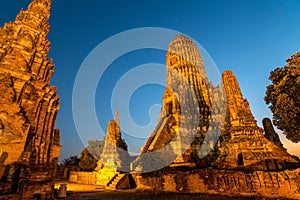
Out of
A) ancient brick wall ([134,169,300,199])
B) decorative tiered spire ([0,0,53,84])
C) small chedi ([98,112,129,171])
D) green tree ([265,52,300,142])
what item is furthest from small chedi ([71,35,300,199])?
decorative tiered spire ([0,0,53,84])

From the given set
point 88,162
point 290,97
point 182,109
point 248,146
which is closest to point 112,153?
point 88,162

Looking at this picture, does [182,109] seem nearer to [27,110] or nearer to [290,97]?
[290,97]

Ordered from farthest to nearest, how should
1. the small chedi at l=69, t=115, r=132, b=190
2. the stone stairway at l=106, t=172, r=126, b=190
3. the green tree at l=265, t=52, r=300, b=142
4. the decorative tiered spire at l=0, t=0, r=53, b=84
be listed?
the small chedi at l=69, t=115, r=132, b=190, the stone stairway at l=106, t=172, r=126, b=190, the decorative tiered spire at l=0, t=0, r=53, b=84, the green tree at l=265, t=52, r=300, b=142

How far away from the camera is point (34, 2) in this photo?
43.3 ft

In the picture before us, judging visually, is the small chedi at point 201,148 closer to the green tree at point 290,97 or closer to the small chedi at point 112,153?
the small chedi at point 112,153

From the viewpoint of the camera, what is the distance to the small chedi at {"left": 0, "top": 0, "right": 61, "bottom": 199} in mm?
7316

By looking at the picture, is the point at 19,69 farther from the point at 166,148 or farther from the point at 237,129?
the point at 166,148

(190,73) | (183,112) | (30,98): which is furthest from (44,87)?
(190,73)

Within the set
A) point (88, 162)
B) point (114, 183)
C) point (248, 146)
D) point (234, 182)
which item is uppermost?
point (248, 146)

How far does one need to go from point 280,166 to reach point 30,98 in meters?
17.3

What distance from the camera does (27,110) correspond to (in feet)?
29.0

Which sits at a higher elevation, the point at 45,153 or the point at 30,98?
the point at 30,98

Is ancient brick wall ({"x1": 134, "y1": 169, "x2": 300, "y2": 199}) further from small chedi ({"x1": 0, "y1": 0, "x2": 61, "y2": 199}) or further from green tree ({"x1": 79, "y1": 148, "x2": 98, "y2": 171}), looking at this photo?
green tree ({"x1": 79, "y1": 148, "x2": 98, "y2": 171})

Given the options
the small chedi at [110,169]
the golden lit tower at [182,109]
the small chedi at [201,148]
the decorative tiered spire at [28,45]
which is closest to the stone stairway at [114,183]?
the small chedi at [110,169]
